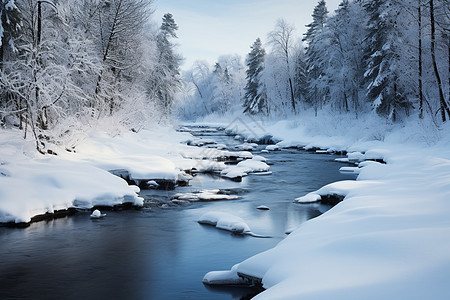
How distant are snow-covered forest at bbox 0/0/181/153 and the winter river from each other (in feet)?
16.8

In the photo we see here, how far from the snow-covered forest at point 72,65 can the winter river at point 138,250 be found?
5126mm

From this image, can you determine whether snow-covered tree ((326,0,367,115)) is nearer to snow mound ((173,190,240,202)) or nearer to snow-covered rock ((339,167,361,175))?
snow-covered rock ((339,167,361,175))

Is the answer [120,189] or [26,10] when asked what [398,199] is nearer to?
[120,189]

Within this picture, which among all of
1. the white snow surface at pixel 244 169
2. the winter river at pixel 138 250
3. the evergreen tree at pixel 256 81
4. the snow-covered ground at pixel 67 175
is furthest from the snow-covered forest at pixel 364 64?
the snow-covered ground at pixel 67 175

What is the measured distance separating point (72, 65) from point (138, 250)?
31.3 ft

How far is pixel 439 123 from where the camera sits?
20.2 meters

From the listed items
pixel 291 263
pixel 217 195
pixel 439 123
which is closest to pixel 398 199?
pixel 291 263

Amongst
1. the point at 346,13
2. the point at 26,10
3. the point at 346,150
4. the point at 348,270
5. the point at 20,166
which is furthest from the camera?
the point at 346,13

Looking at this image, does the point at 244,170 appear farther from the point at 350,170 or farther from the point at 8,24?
the point at 8,24

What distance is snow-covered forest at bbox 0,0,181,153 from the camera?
12781 millimetres

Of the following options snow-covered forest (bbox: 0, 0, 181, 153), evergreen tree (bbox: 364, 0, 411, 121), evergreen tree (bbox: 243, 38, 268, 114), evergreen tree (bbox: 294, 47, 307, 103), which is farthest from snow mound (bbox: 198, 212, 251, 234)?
evergreen tree (bbox: 243, 38, 268, 114)

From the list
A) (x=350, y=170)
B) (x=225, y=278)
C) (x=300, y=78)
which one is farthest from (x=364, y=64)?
(x=225, y=278)

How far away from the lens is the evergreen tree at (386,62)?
2503 cm

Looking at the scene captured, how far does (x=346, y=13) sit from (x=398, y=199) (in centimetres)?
3088
